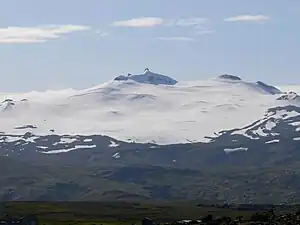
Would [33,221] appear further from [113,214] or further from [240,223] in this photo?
[113,214]

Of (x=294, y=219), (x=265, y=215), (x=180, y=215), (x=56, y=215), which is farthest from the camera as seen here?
(x=180, y=215)

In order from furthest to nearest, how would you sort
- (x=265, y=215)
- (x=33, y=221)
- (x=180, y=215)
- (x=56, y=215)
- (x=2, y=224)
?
(x=180, y=215), (x=56, y=215), (x=33, y=221), (x=2, y=224), (x=265, y=215)

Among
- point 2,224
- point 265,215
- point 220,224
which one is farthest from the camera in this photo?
point 2,224

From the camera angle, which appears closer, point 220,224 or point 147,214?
point 220,224

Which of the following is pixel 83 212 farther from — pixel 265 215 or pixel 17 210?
pixel 265 215

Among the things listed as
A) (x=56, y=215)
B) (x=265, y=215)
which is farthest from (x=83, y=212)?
(x=265, y=215)

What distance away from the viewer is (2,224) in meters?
101

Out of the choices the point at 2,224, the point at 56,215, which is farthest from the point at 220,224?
the point at 56,215

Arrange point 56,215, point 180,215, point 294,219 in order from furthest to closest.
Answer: point 180,215 → point 56,215 → point 294,219

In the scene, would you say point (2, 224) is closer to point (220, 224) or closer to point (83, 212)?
point (220, 224)

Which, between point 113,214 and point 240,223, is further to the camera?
point 113,214

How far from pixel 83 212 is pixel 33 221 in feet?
285

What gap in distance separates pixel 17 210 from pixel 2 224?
272ft

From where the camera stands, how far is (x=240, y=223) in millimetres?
61031
